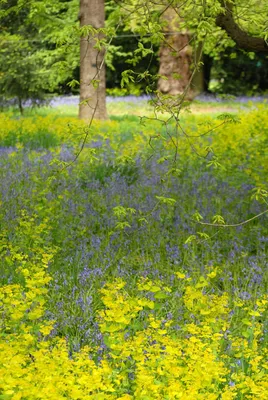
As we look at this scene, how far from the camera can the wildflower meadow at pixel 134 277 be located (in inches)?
Result: 127

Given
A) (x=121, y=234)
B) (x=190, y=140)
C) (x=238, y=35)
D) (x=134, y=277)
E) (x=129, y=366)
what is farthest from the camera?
(x=190, y=140)

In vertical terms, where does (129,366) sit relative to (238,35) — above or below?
below

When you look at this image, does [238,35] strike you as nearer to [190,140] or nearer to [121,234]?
[121,234]

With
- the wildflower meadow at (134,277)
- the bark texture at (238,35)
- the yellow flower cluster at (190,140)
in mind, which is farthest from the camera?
the yellow flower cluster at (190,140)

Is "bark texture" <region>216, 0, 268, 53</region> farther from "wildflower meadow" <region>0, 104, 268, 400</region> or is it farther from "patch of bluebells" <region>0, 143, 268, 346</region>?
"patch of bluebells" <region>0, 143, 268, 346</region>

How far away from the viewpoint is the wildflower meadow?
3221 mm

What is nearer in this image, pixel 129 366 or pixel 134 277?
pixel 129 366

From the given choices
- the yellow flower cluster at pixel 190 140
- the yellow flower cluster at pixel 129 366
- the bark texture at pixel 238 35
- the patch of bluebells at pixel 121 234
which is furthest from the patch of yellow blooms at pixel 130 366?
the yellow flower cluster at pixel 190 140

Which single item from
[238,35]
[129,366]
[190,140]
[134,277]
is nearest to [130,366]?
[129,366]

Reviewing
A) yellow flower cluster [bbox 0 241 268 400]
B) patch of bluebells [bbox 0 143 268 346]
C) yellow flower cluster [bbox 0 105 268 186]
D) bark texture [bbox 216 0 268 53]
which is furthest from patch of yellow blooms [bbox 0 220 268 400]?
yellow flower cluster [bbox 0 105 268 186]

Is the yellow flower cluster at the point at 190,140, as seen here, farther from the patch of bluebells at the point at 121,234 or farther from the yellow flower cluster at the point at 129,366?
the yellow flower cluster at the point at 129,366

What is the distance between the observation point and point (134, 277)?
504cm

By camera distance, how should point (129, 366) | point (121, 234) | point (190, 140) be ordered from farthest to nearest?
point (190, 140) < point (121, 234) < point (129, 366)

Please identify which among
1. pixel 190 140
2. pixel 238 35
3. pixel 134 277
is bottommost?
pixel 190 140
